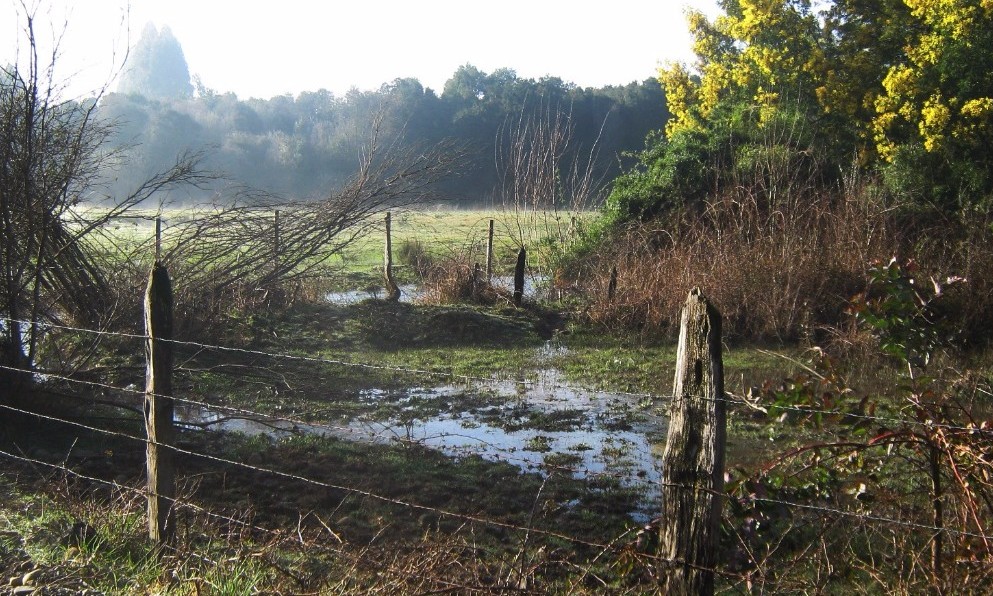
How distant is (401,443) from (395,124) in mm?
33308

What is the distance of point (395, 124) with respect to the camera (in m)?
40.0

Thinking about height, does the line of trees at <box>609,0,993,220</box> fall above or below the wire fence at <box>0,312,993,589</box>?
above

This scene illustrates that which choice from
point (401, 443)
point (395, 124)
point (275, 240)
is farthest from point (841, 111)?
point (395, 124)

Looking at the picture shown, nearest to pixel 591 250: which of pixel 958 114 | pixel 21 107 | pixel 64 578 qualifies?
pixel 958 114

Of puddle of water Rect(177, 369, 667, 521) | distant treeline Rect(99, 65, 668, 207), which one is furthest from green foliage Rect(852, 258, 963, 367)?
distant treeline Rect(99, 65, 668, 207)

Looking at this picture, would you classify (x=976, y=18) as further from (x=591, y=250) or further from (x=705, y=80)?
(x=591, y=250)

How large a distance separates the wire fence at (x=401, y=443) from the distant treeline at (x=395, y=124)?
1200 inches

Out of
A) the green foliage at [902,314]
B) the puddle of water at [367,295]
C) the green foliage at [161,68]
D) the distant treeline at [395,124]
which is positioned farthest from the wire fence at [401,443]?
the green foliage at [161,68]

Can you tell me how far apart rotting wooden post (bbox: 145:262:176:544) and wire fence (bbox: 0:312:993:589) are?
0.05 metres

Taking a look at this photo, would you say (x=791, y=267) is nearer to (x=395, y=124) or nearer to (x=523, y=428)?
(x=523, y=428)

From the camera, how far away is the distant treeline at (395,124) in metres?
41.2

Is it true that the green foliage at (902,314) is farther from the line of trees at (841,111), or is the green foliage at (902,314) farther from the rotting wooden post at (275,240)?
the line of trees at (841,111)

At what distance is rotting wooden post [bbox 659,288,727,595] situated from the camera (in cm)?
318

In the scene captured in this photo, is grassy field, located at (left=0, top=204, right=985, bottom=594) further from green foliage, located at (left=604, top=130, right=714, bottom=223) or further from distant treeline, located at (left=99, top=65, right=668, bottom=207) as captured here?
distant treeline, located at (left=99, top=65, right=668, bottom=207)
